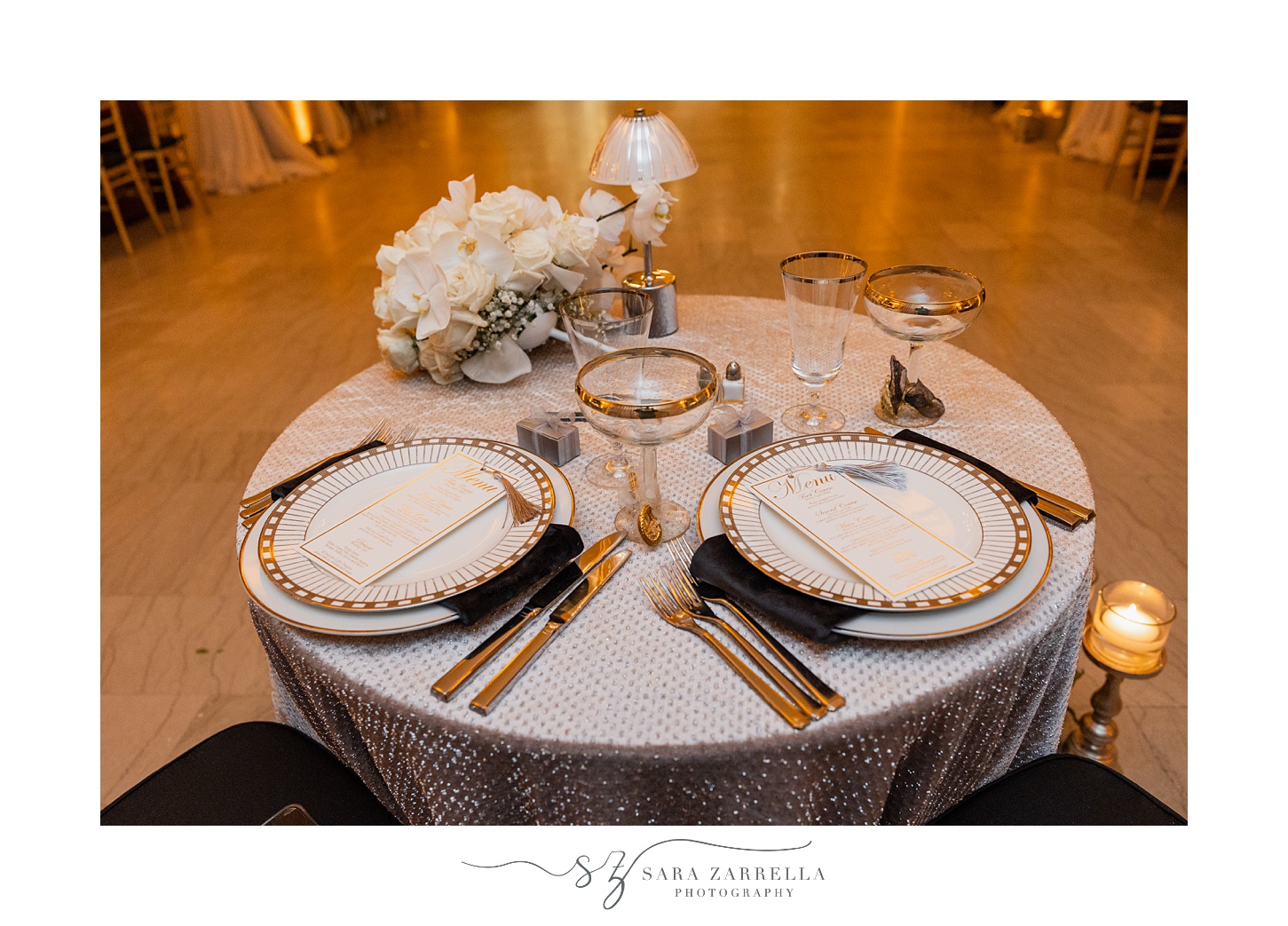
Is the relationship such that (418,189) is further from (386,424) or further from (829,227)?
(386,424)

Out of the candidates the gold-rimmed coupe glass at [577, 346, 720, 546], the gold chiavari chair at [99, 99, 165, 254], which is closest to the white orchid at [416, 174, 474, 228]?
the gold-rimmed coupe glass at [577, 346, 720, 546]

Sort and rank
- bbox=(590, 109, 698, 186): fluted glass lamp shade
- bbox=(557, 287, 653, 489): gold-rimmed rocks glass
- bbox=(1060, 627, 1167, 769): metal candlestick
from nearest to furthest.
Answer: bbox=(557, 287, 653, 489): gold-rimmed rocks glass
bbox=(590, 109, 698, 186): fluted glass lamp shade
bbox=(1060, 627, 1167, 769): metal candlestick

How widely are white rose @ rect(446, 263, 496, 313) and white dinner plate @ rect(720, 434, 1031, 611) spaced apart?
475 mm

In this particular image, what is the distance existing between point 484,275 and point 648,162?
1.24ft

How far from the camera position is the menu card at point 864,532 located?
87 centimetres

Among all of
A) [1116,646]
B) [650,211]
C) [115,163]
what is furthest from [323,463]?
[115,163]

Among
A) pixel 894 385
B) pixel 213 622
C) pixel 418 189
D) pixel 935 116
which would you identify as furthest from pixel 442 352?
pixel 935 116

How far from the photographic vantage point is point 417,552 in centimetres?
95

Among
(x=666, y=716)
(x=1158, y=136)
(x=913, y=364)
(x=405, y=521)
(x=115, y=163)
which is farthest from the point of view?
(x=1158, y=136)

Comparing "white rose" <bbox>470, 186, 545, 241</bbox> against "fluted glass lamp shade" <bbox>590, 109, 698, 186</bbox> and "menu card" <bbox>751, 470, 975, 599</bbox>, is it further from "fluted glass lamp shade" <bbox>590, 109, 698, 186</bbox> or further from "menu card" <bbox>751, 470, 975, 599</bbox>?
"menu card" <bbox>751, 470, 975, 599</bbox>

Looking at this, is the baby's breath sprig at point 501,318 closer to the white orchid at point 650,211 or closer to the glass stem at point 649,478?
the white orchid at point 650,211

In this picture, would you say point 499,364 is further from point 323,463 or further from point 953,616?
point 953,616

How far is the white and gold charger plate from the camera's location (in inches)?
32.3

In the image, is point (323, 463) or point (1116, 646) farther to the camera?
point (1116, 646)
